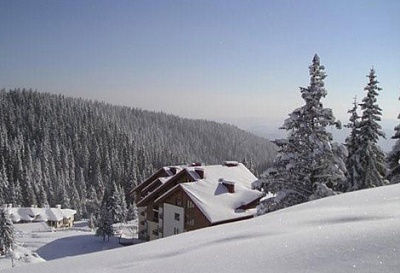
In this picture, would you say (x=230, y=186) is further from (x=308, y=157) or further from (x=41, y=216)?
(x=41, y=216)

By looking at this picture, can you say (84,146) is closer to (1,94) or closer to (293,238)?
(1,94)

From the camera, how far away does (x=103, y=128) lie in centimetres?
13762

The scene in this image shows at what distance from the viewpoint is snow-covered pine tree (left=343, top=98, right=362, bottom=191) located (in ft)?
68.3

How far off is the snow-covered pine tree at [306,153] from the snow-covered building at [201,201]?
11766 mm

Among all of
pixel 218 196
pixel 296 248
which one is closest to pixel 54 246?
pixel 218 196

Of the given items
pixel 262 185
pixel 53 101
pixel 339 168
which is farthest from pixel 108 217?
pixel 53 101

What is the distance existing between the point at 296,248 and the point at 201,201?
83.6ft

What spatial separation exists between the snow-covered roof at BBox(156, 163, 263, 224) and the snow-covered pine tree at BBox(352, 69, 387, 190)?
9.16 meters

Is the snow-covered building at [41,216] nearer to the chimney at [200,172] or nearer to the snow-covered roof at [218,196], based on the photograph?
the chimney at [200,172]

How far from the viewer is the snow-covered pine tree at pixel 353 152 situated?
20828 millimetres

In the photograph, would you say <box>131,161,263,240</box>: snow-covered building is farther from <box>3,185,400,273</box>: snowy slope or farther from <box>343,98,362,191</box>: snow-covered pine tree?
<box>3,185,400,273</box>: snowy slope

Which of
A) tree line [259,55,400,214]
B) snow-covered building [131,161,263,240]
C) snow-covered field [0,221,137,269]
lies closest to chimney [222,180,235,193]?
snow-covered building [131,161,263,240]

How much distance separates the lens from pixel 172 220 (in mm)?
32781

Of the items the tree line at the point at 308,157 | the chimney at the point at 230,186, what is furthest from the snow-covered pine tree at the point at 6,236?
the tree line at the point at 308,157
